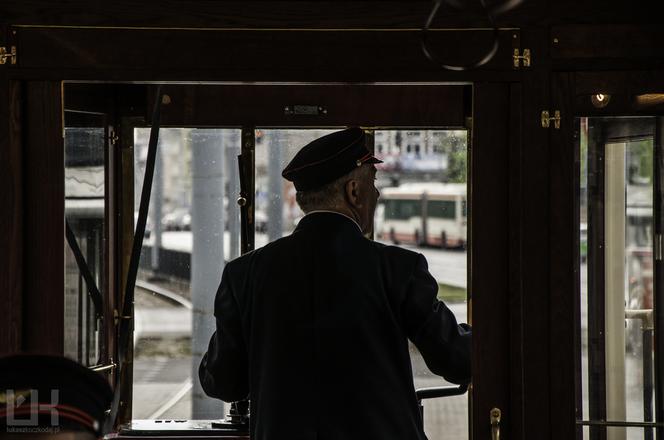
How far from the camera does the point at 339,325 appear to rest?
2.37m

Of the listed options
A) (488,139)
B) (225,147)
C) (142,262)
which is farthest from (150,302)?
(488,139)

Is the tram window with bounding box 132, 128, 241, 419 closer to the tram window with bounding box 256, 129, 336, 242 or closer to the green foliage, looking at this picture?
the tram window with bounding box 256, 129, 336, 242

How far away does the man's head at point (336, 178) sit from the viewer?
8.07ft

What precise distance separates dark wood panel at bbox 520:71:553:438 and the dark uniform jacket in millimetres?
545

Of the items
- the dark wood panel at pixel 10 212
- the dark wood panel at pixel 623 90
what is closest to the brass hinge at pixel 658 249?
the dark wood panel at pixel 623 90

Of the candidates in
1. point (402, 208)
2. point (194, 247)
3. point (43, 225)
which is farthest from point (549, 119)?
point (402, 208)

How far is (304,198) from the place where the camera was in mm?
2494

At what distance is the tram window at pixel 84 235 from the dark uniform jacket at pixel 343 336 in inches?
48.8

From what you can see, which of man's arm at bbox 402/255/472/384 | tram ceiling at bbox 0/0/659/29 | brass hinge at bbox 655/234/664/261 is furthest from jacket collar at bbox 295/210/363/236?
brass hinge at bbox 655/234/664/261

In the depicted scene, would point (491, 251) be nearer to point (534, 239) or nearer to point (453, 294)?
point (534, 239)

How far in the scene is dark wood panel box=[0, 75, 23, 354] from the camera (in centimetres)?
285

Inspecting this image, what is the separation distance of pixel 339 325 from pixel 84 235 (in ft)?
4.92

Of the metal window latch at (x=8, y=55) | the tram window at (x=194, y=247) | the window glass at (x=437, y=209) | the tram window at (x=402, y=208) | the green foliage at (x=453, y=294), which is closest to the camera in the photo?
the metal window latch at (x=8, y=55)

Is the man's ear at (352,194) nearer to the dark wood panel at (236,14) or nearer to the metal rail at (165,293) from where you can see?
the dark wood panel at (236,14)
